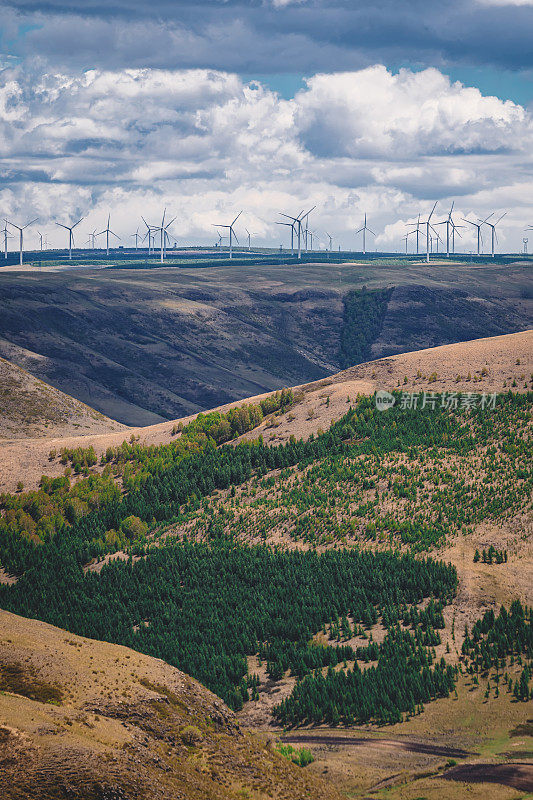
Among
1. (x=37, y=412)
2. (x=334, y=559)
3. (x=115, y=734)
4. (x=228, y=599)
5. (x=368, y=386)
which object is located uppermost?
(x=368, y=386)

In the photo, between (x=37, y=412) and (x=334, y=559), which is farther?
(x=37, y=412)

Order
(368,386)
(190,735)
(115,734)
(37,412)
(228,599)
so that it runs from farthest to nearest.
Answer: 1. (37,412)
2. (368,386)
3. (228,599)
4. (190,735)
5. (115,734)

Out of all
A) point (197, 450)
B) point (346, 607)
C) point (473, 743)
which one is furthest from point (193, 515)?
point (473, 743)

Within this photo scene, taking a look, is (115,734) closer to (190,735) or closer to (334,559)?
(190,735)

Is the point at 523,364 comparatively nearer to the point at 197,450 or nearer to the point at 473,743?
the point at 197,450

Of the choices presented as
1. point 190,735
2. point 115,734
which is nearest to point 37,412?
point 190,735

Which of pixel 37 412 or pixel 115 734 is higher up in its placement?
pixel 115 734

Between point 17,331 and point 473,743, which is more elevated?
point 17,331

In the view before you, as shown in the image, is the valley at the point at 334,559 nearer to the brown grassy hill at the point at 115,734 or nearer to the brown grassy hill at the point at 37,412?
the brown grassy hill at the point at 115,734

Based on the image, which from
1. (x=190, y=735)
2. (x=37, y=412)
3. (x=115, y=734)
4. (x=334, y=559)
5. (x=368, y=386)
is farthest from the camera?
(x=37, y=412)
